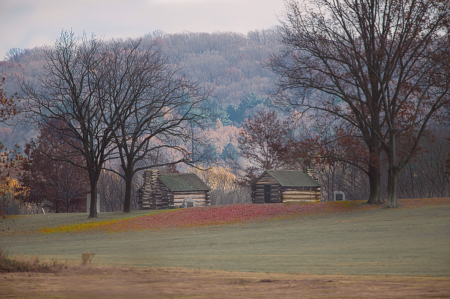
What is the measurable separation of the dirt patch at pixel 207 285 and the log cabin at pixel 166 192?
111ft

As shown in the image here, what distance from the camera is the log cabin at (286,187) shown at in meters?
41.4

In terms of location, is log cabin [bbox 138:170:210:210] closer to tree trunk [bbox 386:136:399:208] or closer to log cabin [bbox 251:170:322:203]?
log cabin [bbox 251:170:322:203]

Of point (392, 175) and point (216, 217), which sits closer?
point (392, 175)

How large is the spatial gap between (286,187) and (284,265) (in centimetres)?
3131

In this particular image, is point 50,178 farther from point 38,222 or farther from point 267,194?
point 267,194

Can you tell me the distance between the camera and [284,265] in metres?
10.4

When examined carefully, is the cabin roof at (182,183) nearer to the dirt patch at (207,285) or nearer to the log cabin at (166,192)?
the log cabin at (166,192)

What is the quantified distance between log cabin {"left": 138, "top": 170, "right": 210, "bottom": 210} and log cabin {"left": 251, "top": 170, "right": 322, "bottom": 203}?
211 inches

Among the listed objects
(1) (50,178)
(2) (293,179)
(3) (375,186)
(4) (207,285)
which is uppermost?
(1) (50,178)

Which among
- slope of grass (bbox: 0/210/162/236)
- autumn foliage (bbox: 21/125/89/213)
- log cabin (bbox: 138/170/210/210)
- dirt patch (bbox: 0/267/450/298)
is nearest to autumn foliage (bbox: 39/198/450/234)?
slope of grass (bbox: 0/210/162/236)

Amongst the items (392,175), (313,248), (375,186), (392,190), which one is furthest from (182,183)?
(313,248)

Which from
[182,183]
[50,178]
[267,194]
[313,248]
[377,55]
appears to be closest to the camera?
[313,248]

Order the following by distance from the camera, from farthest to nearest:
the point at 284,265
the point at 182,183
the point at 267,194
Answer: the point at 267,194
the point at 182,183
the point at 284,265

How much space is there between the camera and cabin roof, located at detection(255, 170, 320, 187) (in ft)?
136
